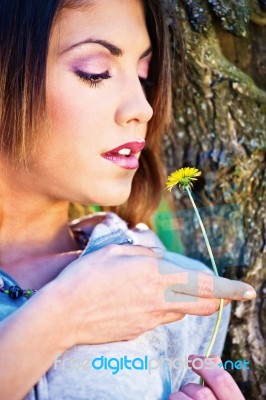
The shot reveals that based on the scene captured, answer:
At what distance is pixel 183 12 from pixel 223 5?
0.35 feet

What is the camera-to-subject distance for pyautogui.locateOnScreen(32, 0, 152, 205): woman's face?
1381mm

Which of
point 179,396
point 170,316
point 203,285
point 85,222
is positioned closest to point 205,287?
point 203,285

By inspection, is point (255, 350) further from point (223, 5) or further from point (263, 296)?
point (223, 5)

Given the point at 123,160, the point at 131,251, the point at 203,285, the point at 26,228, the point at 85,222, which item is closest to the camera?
the point at 203,285

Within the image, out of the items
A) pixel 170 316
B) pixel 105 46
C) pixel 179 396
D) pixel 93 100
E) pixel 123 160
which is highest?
pixel 105 46

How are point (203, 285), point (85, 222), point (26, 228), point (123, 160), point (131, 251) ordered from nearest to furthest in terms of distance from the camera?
point (203, 285) < point (131, 251) < point (123, 160) < point (26, 228) < point (85, 222)

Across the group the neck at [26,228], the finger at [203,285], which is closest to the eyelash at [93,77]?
the neck at [26,228]

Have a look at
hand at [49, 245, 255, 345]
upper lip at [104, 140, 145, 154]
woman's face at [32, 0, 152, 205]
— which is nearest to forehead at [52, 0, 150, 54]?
woman's face at [32, 0, 152, 205]

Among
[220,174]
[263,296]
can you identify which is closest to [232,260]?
[263,296]

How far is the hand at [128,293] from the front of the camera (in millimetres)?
1195

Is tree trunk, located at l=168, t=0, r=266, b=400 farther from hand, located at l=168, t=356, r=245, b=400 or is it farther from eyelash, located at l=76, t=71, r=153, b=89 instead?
hand, located at l=168, t=356, r=245, b=400

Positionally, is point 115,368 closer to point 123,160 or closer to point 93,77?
point 123,160

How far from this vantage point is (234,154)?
1688 mm

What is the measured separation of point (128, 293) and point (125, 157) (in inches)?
14.8
